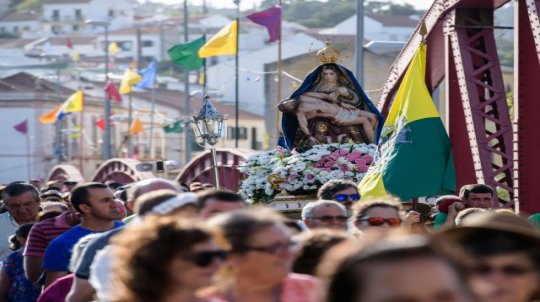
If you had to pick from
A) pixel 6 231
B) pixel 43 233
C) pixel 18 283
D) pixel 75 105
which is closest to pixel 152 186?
pixel 43 233

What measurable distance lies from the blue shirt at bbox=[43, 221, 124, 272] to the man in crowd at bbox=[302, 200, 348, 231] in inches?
67.3

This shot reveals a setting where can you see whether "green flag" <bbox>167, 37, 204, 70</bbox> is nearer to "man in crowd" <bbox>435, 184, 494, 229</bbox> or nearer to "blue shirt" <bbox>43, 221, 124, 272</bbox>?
"man in crowd" <bbox>435, 184, 494, 229</bbox>

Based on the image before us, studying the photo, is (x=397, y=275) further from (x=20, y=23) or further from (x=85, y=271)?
(x=20, y=23)

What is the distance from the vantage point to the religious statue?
17.3 m

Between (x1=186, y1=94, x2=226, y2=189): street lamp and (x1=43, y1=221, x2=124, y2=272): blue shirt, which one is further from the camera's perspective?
(x1=186, y1=94, x2=226, y2=189): street lamp

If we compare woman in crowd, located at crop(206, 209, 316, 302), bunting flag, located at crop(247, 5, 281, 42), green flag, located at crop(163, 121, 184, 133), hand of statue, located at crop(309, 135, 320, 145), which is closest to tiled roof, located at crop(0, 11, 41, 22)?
green flag, located at crop(163, 121, 184, 133)

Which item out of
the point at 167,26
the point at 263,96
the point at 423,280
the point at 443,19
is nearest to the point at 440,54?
the point at 443,19

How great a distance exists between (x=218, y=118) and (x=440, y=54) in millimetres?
3101

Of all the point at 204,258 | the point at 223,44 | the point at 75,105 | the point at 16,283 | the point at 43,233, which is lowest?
the point at 75,105

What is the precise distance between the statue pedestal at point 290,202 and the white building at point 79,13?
442 ft

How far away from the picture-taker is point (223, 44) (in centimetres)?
3709

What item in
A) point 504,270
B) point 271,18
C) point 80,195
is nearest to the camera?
point 504,270

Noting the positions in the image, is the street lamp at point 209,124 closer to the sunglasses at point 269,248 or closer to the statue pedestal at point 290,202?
the statue pedestal at point 290,202

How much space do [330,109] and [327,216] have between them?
24.7ft
